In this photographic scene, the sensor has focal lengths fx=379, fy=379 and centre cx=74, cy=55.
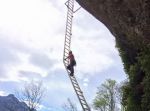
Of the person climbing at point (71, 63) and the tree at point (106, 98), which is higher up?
the tree at point (106, 98)

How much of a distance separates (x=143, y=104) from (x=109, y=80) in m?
50.0

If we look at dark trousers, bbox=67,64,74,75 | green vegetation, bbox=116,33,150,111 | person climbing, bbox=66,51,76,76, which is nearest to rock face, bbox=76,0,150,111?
green vegetation, bbox=116,33,150,111

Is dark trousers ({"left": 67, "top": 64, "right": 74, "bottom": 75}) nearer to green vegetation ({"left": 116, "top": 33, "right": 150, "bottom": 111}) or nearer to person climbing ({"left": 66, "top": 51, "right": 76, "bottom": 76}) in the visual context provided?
person climbing ({"left": 66, "top": 51, "right": 76, "bottom": 76})

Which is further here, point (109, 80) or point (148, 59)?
point (109, 80)

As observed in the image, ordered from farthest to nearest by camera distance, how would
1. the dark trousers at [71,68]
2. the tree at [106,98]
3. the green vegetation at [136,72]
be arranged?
the tree at [106,98]
the dark trousers at [71,68]
the green vegetation at [136,72]

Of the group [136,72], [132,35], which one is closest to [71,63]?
[136,72]

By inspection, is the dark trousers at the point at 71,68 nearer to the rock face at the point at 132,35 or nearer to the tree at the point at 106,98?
the rock face at the point at 132,35

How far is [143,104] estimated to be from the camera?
23797mm

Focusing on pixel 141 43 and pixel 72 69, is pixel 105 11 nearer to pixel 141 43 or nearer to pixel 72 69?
pixel 141 43

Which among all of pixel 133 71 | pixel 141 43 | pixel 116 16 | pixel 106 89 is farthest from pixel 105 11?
pixel 106 89

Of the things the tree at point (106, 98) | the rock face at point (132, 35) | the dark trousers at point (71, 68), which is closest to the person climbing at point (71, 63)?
the dark trousers at point (71, 68)

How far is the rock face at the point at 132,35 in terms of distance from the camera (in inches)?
758

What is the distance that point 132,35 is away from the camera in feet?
69.5

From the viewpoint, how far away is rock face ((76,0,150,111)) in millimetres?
19266
